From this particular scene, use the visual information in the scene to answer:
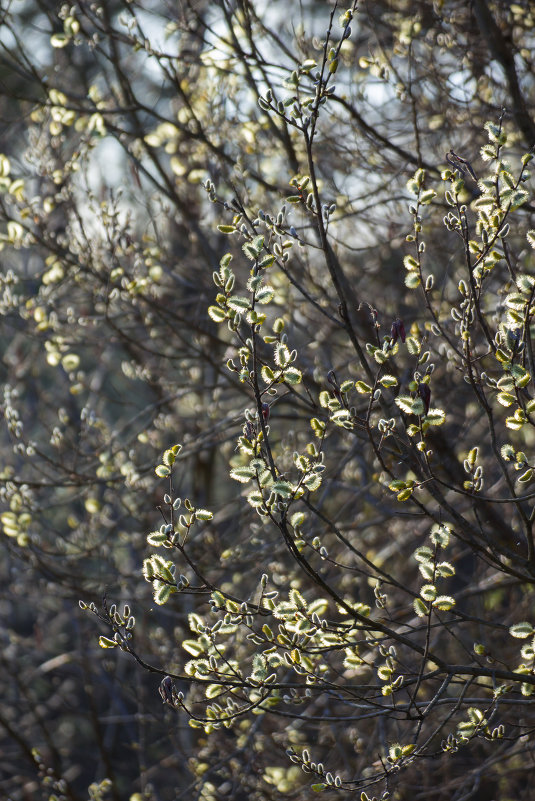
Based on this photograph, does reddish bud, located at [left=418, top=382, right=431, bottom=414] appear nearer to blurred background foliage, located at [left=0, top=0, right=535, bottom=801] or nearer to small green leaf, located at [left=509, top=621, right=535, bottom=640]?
small green leaf, located at [left=509, top=621, right=535, bottom=640]

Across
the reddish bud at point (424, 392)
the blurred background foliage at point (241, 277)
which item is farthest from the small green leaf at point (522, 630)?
the blurred background foliage at point (241, 277)

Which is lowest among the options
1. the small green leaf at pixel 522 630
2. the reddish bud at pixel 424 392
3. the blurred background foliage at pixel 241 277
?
the small green leaf at pixel 522 630

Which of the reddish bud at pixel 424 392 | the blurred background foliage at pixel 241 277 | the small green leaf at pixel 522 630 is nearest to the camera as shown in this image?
the reddish bud at pixel 424 392

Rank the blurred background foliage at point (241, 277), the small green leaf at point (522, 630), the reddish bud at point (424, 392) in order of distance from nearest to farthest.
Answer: the reddish bud at point (424, 392) < the small green leaf at point (522, 630) < the blurred background foliage at point (241, 277)

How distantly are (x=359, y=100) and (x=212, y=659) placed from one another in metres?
3.44

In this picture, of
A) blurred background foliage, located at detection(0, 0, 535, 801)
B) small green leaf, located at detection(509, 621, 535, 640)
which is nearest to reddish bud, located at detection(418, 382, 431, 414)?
small green leaf, located at detection(509, 621, 535, 640)

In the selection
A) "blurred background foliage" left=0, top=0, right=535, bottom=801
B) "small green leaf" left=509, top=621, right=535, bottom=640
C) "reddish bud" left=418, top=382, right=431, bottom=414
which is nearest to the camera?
"reddish bud" left=418, top=382, right=431, bottom=414

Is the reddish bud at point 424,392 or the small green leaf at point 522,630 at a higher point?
the reddish bud at point 424,392

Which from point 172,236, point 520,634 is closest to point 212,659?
point 520,634

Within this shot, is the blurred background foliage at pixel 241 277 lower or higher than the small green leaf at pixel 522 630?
higher

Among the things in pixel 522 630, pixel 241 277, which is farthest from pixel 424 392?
pixel 241 277

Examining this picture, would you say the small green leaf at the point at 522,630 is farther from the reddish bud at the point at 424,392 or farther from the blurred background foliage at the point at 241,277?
the blurred background foliage at the point at 241,277

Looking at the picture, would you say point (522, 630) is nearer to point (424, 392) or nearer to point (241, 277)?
point (424, 392)

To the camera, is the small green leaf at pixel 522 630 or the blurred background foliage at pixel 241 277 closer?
the small green leaf at pixel 522 630
